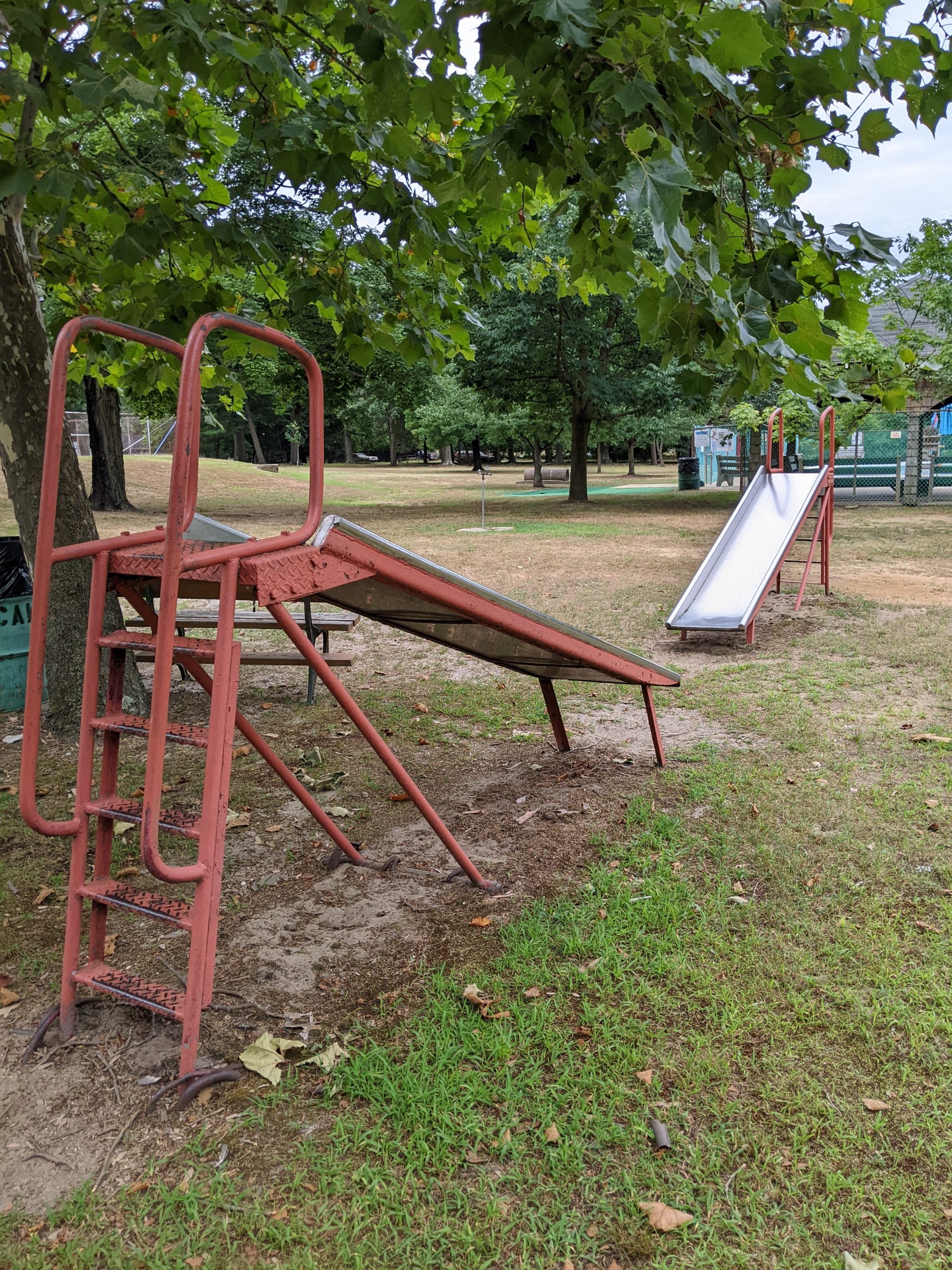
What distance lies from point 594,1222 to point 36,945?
2310 mm

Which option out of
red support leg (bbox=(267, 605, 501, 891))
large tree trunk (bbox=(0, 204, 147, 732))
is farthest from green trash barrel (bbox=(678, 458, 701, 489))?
red support leg (bbox=(267, 605, 501, 891))

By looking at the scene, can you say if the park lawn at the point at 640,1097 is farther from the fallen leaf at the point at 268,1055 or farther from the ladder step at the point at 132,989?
the ladder step at the point at 132,989

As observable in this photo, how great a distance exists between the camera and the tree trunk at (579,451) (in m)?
23.3

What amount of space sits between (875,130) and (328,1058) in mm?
3135

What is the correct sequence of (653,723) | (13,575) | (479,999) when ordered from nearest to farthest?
(479,999), (653,723), (13,575)

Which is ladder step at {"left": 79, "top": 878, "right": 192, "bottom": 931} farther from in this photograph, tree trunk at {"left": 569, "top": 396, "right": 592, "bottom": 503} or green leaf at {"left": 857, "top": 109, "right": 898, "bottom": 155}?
tree trunk at {"left": 569, "top": 396, "right": 592, "bottom": 503}

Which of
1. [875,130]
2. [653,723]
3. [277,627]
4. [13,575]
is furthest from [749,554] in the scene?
[875,130]

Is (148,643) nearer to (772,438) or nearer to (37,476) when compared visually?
(37,476)

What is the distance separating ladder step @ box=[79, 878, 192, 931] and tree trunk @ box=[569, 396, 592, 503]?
69.8 ft

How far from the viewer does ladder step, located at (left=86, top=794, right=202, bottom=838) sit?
2.67 m

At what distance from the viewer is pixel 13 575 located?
21.2 feet

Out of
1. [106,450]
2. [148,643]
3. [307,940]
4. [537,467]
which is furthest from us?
[537,467]

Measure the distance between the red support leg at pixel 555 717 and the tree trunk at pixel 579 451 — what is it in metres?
18.5

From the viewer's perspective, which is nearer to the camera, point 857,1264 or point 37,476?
point 857,1264
